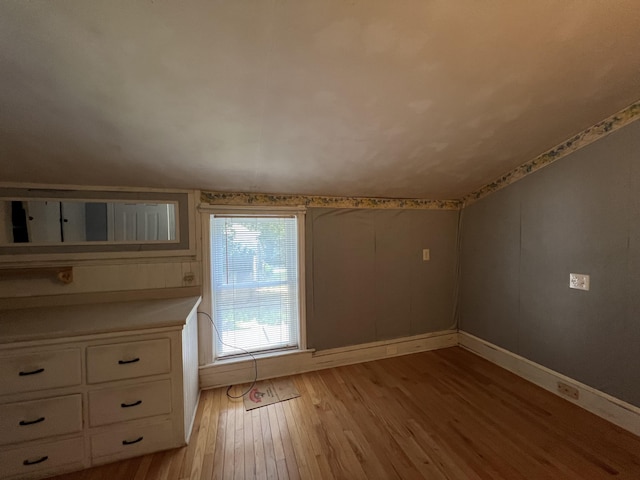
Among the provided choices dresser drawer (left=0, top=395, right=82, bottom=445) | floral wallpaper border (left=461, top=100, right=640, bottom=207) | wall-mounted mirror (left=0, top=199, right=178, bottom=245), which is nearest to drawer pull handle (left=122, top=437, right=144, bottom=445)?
dresser drawer (left=0, top=395, right=82, bottom=445)

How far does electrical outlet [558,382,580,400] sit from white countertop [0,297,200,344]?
3.00 metres

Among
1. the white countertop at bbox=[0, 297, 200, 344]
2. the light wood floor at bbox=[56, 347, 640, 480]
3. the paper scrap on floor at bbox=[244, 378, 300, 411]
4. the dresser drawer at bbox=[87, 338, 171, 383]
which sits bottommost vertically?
the light wood floor at bbox=[56, 347, 640, 480]

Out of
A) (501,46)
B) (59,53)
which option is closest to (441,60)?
(501,46)

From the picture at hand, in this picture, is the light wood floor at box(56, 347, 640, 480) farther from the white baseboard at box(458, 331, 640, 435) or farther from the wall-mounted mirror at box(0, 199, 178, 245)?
the wall-mounted mirror at box(0, 199, 178, 245)

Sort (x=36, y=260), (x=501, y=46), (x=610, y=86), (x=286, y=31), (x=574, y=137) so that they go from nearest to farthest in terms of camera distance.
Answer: (x=286, y=31), (x=501, y=46), (x=610, y=86), (x=36, y=260), (x=574, y=137)

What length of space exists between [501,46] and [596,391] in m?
2.51

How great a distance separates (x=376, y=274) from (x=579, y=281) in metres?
1.65

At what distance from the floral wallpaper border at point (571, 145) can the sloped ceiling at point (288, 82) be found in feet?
0.34

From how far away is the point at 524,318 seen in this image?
7.93 feet

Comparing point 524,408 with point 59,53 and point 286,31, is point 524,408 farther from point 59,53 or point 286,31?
point 59,53

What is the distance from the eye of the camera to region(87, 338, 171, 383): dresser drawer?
1.48m

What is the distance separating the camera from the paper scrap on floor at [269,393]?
2.08 m

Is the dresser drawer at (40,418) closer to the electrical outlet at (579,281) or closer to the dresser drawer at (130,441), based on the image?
the dresser drawer at (130,441)

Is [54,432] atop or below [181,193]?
below
